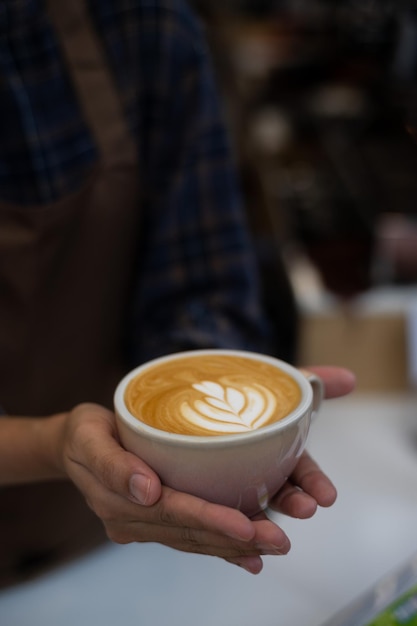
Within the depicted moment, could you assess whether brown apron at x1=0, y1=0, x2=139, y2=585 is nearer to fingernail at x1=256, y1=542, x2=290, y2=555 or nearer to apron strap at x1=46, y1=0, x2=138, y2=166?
apron strap at x1=46, y1=0, x2=138, y2=166

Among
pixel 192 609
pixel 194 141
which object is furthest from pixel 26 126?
pixel 192 609

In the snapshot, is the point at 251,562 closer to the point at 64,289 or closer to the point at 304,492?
the point at 304,492

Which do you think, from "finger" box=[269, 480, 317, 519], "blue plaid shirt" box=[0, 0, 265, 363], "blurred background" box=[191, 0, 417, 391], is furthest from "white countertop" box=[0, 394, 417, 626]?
"blurred background" box=[191, 0, 417, 391]

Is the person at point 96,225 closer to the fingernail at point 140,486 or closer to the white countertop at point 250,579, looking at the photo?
the white countertop at point 250,579

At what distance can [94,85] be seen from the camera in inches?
47.1

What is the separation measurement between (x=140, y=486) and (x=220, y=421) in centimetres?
11

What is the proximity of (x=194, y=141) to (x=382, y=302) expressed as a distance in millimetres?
665

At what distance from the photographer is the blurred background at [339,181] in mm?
1640

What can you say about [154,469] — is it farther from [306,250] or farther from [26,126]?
[306,250]

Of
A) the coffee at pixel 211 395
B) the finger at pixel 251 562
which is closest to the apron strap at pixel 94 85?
the coffee at pixel 211 395

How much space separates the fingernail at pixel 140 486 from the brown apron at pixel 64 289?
51 cm

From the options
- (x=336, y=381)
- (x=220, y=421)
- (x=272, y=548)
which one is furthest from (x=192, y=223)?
(x=272, y=548)

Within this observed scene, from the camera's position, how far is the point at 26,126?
1.12 m

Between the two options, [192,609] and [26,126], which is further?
[26,126]
